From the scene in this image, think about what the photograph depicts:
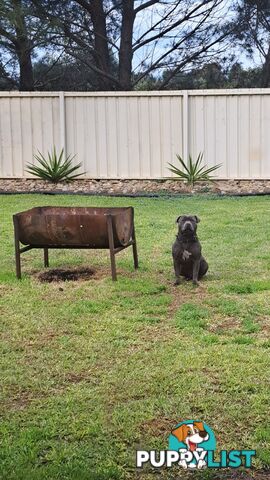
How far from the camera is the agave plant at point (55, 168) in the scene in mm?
12848

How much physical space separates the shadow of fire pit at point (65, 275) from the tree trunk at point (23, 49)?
721 centimetres

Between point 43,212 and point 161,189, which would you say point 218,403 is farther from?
point 161,189

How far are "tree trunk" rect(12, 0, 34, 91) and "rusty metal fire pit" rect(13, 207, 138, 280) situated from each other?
714 centimetres

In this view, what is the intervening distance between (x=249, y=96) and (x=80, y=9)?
5.27 meters

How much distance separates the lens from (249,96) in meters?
12.6

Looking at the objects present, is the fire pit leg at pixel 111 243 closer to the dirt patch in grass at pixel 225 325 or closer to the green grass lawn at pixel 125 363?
the green grass lawn at pixel 125 363

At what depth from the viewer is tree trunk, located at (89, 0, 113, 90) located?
15.5 metres

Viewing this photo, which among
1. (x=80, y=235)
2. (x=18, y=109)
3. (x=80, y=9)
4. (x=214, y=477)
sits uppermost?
(x=80, y=9)

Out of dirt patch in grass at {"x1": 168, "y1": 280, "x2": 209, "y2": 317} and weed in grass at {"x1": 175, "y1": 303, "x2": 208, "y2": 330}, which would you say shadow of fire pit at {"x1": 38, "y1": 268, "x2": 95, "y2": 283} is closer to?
dirt patch in grass at {"x1": 168, "y1": 280, "x2": 209, "y2": 317}

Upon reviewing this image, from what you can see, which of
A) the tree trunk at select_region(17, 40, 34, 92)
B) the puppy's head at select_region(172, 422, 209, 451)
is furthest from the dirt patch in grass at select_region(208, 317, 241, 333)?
the tree trunk at select_region(17, 40, 34, 92)

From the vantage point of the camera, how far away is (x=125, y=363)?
3867mm

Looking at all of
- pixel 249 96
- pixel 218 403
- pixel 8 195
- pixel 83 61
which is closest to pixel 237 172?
pixel 249 96

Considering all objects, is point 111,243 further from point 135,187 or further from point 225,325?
point 135,187

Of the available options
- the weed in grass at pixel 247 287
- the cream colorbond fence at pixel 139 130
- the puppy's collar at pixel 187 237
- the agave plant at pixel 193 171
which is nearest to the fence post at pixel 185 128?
the cream colorbond fence at pixel 139 130
